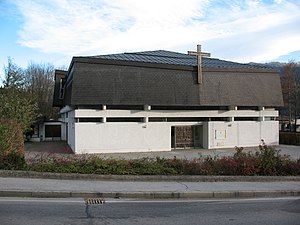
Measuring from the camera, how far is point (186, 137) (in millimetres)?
33250

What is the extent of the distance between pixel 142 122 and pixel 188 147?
574cm

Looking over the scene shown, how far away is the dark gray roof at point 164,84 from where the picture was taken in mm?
28547

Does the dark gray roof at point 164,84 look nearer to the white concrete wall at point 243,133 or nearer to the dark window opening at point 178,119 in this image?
the dark window opening at point 178,119

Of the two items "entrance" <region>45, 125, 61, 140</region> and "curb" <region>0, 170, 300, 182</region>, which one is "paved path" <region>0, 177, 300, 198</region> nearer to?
"curb" <region>0, 170, 300, 182</region>

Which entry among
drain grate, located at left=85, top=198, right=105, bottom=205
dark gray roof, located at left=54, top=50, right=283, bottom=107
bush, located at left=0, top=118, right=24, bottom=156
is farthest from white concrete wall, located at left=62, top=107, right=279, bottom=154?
drain grate, located at left=85, top=198, right=105, bottom=205

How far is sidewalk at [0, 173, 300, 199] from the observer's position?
33.2 feet

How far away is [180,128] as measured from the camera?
107 feet

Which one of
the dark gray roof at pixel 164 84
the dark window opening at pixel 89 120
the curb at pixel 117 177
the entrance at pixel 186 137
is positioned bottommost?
the curb at pixel 117 177

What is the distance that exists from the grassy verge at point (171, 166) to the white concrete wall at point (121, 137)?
13.9 metres

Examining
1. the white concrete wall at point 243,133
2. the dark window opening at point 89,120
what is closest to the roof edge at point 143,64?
the dark window opening at point 89,120

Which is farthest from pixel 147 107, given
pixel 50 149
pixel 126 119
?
pixel 50 149

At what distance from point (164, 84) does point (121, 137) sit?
572 centimetres

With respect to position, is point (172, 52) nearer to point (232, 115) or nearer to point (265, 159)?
point (232, 115)

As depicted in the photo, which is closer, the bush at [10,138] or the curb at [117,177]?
the curb at [117,177]
